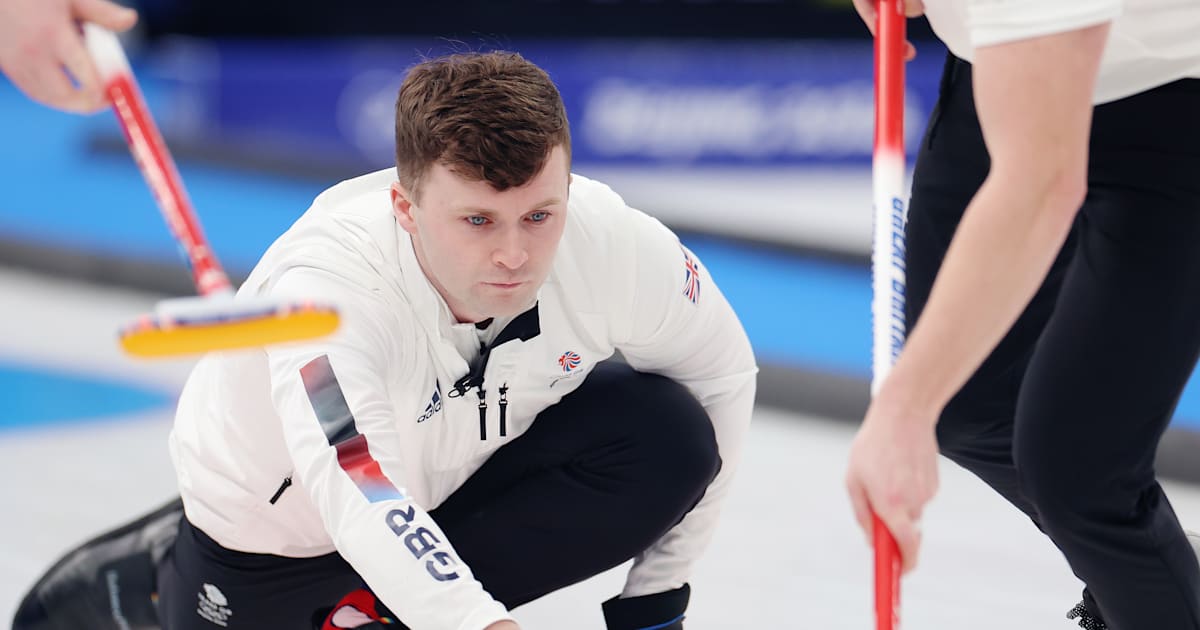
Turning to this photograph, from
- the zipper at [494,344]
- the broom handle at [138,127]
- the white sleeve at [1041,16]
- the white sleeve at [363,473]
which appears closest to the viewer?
the white sleeve at [1041,16]

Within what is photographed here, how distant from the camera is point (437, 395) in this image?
75.3 inches

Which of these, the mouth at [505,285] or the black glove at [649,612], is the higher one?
the mouth at [505,285]

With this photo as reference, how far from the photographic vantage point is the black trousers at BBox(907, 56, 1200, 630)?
1693 mm

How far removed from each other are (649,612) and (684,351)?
1.15 ft

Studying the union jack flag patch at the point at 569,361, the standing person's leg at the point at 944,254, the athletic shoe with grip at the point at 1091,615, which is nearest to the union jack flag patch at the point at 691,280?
the union jack flag patch at the point at 569,361

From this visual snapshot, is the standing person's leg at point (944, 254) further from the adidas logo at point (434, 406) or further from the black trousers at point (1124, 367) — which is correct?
the adidas logo at point (434, 406)

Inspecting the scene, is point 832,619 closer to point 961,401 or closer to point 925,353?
point 961,401

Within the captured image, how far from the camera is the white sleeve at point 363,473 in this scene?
1.60 m

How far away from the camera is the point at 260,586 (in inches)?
82.0

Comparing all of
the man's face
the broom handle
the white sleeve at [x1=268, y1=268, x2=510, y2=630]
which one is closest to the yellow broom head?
the white sleeve at [x1=268, y1=268, x2=510, y2=630]

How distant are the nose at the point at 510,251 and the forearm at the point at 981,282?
1.93ft

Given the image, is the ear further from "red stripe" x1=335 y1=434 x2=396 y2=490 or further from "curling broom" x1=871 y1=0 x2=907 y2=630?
"curling broom" x1=871 y1=0 x2=907 y2=630

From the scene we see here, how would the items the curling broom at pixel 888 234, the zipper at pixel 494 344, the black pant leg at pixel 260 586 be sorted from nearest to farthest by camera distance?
the curling broom at pixel 888 234
the zipper at pixel 494 344
the black pant leg at pixel 260 586

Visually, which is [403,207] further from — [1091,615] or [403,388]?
[1091,615]
